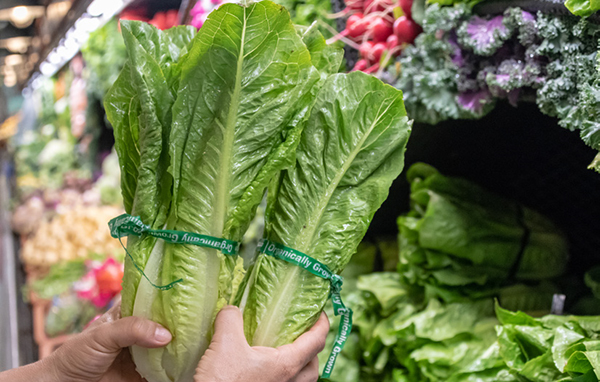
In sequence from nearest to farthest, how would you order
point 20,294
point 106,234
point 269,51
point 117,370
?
point 269,51
point 117,370
point 106,234
point 20,294

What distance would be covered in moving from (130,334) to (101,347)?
0.11 metres

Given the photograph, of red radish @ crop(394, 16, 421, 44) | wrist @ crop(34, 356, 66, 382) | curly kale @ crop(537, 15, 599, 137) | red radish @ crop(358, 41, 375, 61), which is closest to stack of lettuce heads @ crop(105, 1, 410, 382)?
wrist @ crop(34, 356, 66, 382)

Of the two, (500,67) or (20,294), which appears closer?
(500,67)

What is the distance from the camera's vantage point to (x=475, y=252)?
1634mm

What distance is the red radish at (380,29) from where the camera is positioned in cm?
171

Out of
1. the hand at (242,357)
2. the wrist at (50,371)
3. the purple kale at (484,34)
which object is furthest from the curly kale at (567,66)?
the wrist at (50,371)

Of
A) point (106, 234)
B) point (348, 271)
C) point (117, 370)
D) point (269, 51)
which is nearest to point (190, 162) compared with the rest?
point (269, 51)

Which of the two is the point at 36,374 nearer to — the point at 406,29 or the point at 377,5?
the point at 406,29

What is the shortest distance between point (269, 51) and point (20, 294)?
15.0 ft

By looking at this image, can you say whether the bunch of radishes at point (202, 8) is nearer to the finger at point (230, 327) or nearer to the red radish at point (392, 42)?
the red radish at point (392, 42)

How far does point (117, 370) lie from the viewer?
3.81ft

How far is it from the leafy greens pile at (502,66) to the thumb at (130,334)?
3.11ft

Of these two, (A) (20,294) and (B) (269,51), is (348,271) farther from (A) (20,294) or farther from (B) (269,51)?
(A) (20,294)

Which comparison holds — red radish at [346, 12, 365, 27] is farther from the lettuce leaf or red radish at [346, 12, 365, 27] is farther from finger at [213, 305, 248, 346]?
finger at [213, 305, 248, 346]
